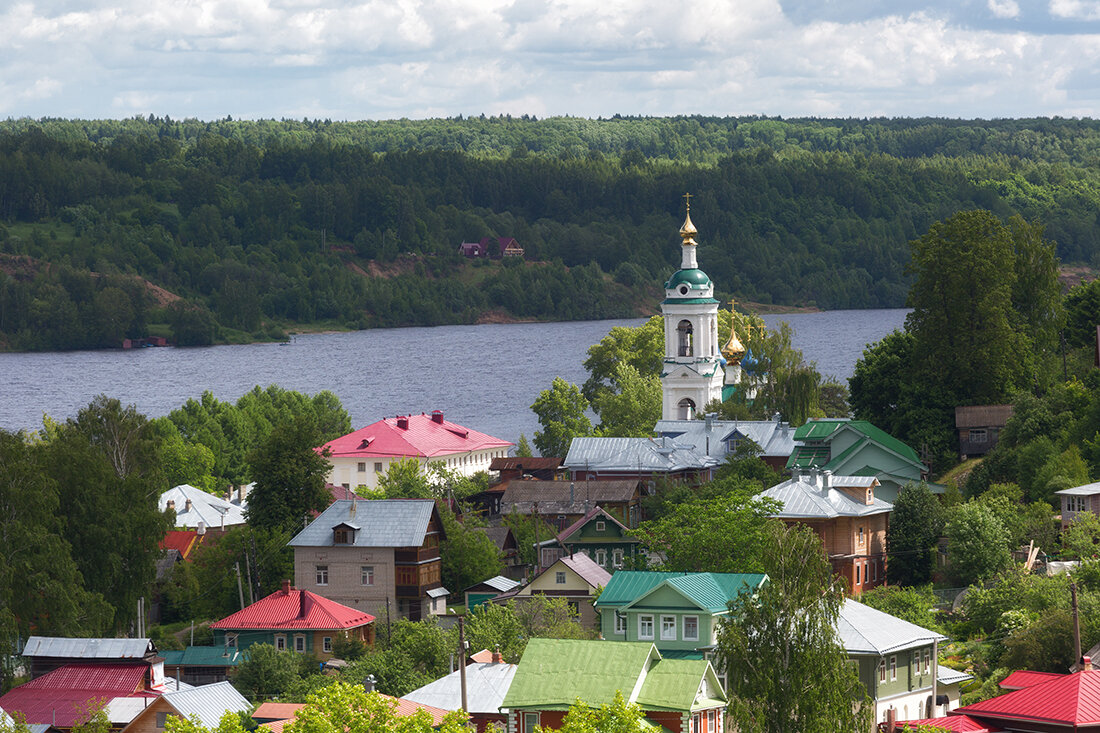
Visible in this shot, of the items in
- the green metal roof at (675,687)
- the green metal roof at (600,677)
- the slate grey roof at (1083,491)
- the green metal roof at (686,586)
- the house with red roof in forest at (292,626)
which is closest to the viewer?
the green metal roof at (675,687)

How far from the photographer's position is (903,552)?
67500 mm

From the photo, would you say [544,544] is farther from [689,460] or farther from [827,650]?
[827,650]

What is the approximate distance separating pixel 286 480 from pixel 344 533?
727 cm

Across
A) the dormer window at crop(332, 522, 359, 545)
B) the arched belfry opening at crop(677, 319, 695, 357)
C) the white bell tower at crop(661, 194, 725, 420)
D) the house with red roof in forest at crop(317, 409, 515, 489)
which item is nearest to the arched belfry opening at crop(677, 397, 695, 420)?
the white bell tower at crop(661, 194, 725, 420)

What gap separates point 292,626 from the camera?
209 feet

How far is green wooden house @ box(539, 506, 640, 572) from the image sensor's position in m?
71.2

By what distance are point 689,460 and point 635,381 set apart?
73.3ft

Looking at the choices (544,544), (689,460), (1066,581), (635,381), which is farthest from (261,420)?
(1066,581)

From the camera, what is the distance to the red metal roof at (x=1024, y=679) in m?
44.1

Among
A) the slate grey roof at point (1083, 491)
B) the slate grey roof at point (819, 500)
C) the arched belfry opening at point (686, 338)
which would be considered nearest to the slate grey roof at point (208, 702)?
the slate grey roof at point (819, 500)

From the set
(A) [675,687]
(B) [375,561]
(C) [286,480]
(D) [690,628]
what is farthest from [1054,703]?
(C) [286,480]

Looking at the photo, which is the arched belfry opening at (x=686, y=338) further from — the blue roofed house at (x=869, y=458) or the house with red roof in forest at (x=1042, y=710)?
the house with red roof in forest at (x=1042, y=710)

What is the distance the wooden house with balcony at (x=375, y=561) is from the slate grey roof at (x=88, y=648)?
1643 centimetres

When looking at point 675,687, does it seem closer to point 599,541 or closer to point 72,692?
point 72,692
